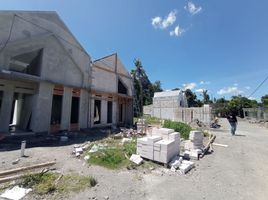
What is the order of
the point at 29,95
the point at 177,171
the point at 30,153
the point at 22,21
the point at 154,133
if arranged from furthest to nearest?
the point at 29,95 < the point at 22,21 < the point at 154,133 < the point at 30,153 < the point at 177,171

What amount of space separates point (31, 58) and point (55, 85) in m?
2.55

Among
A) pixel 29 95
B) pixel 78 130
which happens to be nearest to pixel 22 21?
pixel 29 95

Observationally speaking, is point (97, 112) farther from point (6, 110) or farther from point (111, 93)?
point (6, 110)

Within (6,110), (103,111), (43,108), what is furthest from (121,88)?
(6,110)

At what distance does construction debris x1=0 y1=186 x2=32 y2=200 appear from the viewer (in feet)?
11.4

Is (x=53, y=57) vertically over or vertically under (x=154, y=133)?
over

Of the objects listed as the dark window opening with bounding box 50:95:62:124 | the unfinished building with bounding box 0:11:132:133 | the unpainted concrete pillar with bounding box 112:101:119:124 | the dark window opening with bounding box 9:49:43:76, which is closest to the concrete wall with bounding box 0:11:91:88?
the unfinished building with bounding box 0:11:132:133

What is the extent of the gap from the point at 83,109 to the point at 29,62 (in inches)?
202

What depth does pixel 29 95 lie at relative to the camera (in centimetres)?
1119

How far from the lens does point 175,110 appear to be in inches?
907

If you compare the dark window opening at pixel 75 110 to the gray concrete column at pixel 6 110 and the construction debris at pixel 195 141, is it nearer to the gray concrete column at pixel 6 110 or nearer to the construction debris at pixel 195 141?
the gray concrete column at pixel 6 110

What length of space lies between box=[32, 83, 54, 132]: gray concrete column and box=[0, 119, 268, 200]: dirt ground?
372 cm

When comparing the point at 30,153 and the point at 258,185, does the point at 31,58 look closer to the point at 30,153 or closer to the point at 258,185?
the point at 30,153

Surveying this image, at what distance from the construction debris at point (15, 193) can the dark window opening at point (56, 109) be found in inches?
323
